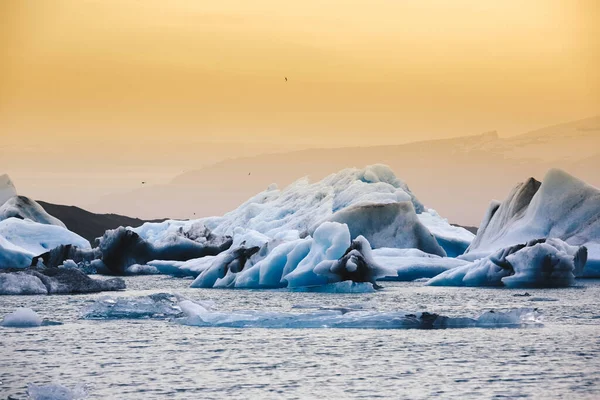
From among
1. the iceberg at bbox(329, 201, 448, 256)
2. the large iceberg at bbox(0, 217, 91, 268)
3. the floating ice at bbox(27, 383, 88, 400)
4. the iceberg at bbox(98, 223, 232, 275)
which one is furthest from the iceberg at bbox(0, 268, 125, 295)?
the floating ice at bbox(27, 383, 88, 400)

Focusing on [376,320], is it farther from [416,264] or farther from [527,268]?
[416,264]

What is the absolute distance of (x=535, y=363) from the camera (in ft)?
53.6

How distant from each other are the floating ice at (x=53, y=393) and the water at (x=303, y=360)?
0.37 metres

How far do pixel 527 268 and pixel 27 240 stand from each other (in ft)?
108

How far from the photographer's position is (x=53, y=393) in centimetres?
1334

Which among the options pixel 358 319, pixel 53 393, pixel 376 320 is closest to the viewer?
pixel 53 393

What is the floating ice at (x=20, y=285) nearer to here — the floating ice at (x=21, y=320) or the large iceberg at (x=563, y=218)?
the floating ice at (x=21, y=320)

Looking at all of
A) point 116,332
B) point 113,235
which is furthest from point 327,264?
point 113,235

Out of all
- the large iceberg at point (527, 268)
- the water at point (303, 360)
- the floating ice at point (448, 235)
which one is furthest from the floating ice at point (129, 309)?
the floating ice at point (448, 235)

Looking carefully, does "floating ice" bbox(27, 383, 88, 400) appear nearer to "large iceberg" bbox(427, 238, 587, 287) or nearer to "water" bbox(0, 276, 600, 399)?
"water" bbox(0, 276, 600, 399)

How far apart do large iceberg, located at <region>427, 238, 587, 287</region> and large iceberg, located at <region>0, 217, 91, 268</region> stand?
80.1 ft

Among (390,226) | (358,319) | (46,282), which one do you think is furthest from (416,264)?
(358,319)

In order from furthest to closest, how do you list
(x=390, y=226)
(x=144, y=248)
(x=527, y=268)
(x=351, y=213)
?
(x=144, y=248) < (x=390, y=226) < (x=351, y=213) < (x=527, y=268)

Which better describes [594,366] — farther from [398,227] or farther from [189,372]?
[398,227]
